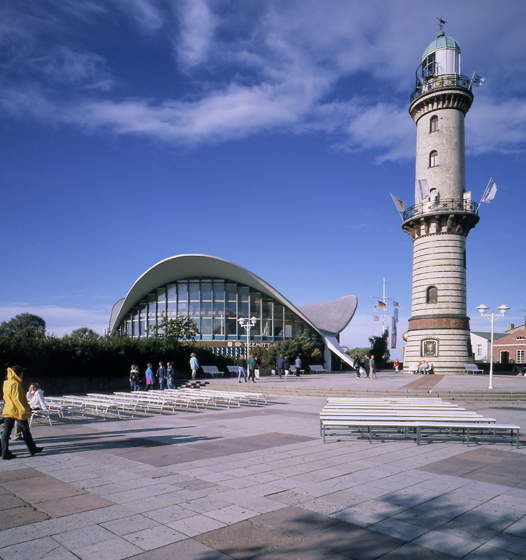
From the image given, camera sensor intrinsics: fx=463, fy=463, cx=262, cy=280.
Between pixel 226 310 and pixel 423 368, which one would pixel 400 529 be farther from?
pixel 226 310

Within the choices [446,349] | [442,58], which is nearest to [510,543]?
[446,349]

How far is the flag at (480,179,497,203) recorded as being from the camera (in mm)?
30844

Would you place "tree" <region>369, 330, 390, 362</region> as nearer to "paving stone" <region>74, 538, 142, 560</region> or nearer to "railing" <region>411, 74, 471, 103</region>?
"railing" <region>411, 74, 471, 103</region>

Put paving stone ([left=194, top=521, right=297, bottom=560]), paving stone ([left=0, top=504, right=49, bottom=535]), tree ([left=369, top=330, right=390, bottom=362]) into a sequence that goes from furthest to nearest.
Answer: tree ([left=369, top=330, right=390, bottom=362]) → paving stone ([left=0, top=504, right=49, bottom=535]) → paving stone ([left=194, top=521, right=297, bottom=560])

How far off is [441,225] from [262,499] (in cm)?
2888

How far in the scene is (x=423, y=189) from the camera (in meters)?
31.8

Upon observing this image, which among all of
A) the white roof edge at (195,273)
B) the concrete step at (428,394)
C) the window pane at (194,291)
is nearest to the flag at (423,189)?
the white roof edge at (195,273)

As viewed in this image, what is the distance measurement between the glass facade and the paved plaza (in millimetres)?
29665

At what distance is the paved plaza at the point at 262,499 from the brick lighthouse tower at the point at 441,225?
22.3 m

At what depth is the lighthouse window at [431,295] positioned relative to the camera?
1219 inches

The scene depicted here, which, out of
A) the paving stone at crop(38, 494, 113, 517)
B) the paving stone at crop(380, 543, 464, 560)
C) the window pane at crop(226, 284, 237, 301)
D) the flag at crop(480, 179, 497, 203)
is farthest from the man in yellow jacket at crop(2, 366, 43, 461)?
the window pane at crop(226, 284, 237, 301)

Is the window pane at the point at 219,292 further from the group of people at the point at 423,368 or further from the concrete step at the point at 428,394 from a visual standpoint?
the concrete step at the point at 428,394

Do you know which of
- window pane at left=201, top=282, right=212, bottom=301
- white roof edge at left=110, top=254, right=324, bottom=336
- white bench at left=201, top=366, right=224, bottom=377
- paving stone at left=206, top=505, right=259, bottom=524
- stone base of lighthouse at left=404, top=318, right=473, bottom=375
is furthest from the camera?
window pane at left=201, top=282, right=212, bottom=301

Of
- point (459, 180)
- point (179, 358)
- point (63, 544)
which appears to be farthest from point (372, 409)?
point (459, 180)
